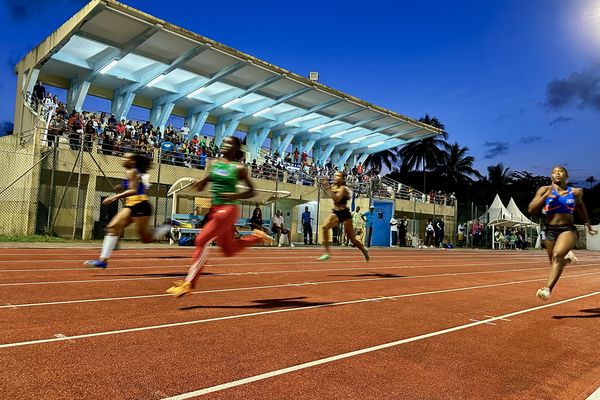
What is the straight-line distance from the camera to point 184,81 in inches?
1266

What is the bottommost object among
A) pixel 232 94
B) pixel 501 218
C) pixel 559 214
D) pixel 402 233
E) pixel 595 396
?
pixel 595 396

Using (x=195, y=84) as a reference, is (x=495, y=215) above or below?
below

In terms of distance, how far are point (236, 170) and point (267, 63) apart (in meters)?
26.2

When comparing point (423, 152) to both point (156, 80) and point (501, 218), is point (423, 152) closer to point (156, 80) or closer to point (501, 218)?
Result: point (501, 218)

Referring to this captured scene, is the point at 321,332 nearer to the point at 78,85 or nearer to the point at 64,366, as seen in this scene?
the point at 64,366

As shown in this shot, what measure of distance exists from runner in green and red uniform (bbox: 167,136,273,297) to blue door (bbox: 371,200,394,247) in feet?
79.5

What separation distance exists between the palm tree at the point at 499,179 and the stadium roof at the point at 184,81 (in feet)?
114

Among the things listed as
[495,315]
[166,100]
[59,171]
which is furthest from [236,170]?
[166,100]

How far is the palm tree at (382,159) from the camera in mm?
Result: 64312

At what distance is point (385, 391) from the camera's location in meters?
3.24

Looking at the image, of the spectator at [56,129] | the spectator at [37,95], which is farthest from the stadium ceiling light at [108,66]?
the spectator at [56,129]

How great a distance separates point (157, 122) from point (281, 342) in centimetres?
3157

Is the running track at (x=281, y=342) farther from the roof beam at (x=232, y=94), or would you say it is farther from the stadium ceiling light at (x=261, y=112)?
the stadium ceiling light at (x=261, y=112)

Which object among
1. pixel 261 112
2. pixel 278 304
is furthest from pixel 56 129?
pixel 261 112
